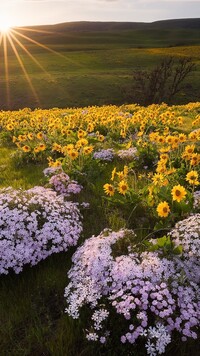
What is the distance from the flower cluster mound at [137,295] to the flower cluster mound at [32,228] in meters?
0.59

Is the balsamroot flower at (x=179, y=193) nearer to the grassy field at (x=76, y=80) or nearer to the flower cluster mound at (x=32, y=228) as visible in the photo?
the flower cluster mound at (x=32, y=228)

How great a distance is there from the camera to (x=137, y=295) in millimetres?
4629

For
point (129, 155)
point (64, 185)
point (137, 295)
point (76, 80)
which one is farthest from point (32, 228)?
point (76, 80)

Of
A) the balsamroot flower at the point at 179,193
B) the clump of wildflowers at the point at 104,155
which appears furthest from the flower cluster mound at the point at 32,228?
the clump of wildflowers at the point at 104,155

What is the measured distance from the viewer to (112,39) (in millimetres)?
142625

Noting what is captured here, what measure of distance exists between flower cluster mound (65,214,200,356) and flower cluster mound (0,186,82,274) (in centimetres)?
59

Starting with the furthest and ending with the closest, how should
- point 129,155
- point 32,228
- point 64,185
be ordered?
point 129,155, point 64,185, point 32,228

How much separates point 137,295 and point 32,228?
6.53ft

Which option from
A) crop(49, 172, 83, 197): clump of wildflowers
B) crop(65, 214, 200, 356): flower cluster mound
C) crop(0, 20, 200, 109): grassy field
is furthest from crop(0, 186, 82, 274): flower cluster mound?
crop(0, 20, 200, 109): grassy field

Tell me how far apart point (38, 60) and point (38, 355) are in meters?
80.8

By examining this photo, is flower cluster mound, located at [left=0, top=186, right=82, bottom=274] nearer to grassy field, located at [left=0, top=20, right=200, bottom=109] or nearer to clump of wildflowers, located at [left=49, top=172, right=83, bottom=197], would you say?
clump of wildflowers, located at [left=49, top=172, right=83, bottom=197]

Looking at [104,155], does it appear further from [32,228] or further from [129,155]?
[32,228]

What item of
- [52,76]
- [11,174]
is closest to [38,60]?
[52,76]

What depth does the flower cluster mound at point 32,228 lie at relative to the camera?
548 centimetres
